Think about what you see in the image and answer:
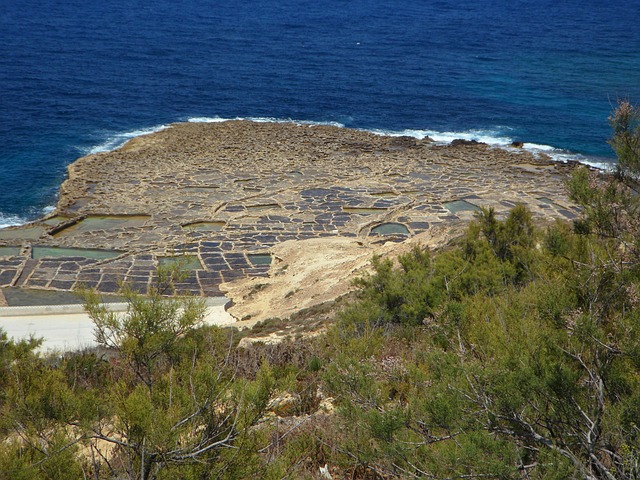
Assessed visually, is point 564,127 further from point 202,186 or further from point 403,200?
point 202,186

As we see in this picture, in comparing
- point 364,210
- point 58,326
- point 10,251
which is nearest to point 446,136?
point 364,210

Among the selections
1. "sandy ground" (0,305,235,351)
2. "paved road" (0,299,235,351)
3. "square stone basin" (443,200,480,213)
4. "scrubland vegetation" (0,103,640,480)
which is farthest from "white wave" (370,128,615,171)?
"scrubland vegetation" (0,103,640,480)

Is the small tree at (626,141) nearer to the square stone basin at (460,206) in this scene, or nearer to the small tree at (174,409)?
the small tree at (174,409)

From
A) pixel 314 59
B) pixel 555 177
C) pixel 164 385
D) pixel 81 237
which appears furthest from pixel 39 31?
pixel 164 385

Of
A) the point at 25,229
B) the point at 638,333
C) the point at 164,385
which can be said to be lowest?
the point at 25,229

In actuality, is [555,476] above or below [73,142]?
above

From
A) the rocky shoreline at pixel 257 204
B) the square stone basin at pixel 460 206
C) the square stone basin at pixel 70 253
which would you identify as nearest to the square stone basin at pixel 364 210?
the rocky shoreline at pixel 257 204

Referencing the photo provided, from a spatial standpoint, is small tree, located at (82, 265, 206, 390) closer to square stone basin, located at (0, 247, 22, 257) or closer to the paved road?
the paved road
